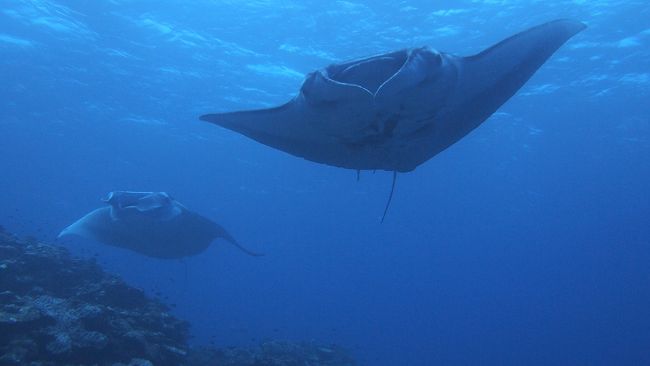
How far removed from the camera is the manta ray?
180 inches

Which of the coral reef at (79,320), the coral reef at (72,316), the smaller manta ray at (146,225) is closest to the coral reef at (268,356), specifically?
the coral reef at (79,320)

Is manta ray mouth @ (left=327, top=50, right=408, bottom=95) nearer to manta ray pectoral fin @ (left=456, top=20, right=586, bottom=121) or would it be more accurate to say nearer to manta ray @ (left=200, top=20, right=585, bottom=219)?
manta ray @ (left=200, top=20, right=585, bottom=219)

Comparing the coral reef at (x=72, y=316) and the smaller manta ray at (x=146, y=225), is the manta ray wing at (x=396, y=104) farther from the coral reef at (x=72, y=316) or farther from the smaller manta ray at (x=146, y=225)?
the smaller manta ray at (x=146, y=225)

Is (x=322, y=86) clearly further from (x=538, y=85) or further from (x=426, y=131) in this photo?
(x=538, y=85)

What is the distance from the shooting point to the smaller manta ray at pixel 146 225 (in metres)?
10.7

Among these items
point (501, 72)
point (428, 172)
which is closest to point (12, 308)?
point (501, 72)

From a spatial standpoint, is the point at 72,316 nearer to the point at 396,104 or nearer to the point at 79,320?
the point at 79,320

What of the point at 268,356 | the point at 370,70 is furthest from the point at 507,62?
the point at 268,356

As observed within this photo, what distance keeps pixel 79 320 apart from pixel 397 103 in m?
6.55

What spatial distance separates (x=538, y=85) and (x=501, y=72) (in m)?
19.8

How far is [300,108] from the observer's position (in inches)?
211

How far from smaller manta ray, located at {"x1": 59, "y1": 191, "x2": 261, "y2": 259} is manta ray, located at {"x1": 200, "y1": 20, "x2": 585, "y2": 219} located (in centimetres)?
572

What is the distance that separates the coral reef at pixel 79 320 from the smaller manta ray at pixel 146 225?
98 centimetres

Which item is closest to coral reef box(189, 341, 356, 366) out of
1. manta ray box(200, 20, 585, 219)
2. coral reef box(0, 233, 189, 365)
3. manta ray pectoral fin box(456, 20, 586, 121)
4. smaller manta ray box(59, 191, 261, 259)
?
coral reef box(0, 233, 189, 365)
